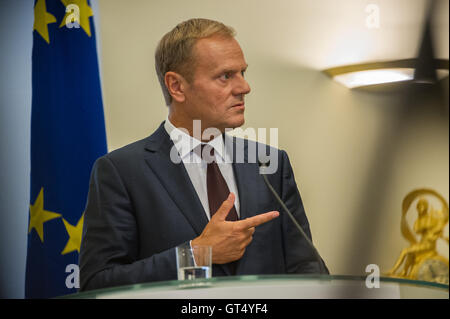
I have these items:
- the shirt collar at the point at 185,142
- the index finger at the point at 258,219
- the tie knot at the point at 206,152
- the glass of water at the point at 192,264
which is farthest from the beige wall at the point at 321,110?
the glass of water at the point at 192,264

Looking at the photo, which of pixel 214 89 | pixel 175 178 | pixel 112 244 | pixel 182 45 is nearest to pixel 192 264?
pixel 112 244

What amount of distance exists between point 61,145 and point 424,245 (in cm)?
178

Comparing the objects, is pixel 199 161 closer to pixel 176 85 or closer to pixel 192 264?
pixel 176 85

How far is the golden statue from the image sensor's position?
3.04m

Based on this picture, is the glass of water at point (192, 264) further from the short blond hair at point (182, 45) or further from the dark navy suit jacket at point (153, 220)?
the short blond hair at point (182, 45)

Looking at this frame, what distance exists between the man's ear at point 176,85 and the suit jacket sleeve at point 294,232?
539 millimetres

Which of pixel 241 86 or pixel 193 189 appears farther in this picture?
pixel 241 86

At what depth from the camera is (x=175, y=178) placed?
281cm

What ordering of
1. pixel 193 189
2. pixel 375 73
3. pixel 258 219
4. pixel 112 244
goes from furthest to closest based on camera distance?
pixel 375 73 < pixel 193 189 < pixel 112 244 < pixel 258 219

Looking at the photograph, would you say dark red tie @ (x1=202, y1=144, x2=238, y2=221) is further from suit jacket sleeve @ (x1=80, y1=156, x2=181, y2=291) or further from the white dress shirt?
suit jacket sleeve @ (x1=80, y1=156, x2=181, y2=291)

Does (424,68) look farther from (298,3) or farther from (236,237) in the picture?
(236,237)

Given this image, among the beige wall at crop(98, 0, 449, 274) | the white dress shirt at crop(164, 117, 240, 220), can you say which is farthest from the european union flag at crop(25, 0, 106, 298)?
the white dress shirt at crop(164, 117, 240, 220)

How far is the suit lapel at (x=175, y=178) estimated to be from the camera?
2.74m

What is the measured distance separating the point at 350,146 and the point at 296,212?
44 cm
